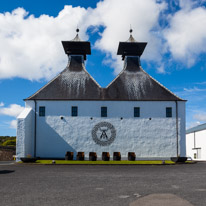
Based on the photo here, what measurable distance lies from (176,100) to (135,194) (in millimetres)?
22000

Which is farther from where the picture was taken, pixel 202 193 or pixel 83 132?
pixel 83 132

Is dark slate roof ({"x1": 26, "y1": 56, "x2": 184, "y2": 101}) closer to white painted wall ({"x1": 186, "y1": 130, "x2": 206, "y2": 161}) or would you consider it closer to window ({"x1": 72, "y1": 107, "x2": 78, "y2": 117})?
window ({"x1": 72, "y1": 107, "x2": 78, "y2": 117})

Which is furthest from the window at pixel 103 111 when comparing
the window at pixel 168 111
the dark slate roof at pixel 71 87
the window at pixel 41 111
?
the window at pixel 168 111

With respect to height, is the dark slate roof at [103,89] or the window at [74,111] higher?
the dark slate roof at [103,89]

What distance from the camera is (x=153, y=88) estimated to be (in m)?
30.3

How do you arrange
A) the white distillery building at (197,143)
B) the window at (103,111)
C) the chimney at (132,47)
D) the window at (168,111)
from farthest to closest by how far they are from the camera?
1. the white distillery building at (197,143)
2. the chimney at (132,47)
3. the window at (168,111)
4. the window at (103,111)

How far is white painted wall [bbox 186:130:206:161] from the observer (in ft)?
141

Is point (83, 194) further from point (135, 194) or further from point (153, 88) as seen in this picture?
point (153, 88)

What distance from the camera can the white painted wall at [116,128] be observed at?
1119 inches

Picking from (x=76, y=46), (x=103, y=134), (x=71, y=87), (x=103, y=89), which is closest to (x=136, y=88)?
(x=103, y=89)

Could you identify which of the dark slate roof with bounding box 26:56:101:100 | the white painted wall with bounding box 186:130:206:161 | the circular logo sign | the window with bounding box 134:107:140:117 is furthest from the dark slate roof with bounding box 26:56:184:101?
the white painted wall with bounding box 186:130:206:161

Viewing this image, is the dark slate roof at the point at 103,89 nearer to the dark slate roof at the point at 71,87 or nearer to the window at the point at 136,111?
the dark slate roof at the point at 71,87

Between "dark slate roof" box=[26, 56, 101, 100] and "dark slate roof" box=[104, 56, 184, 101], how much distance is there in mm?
1763

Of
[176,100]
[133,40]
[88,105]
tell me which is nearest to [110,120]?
[88,105]
